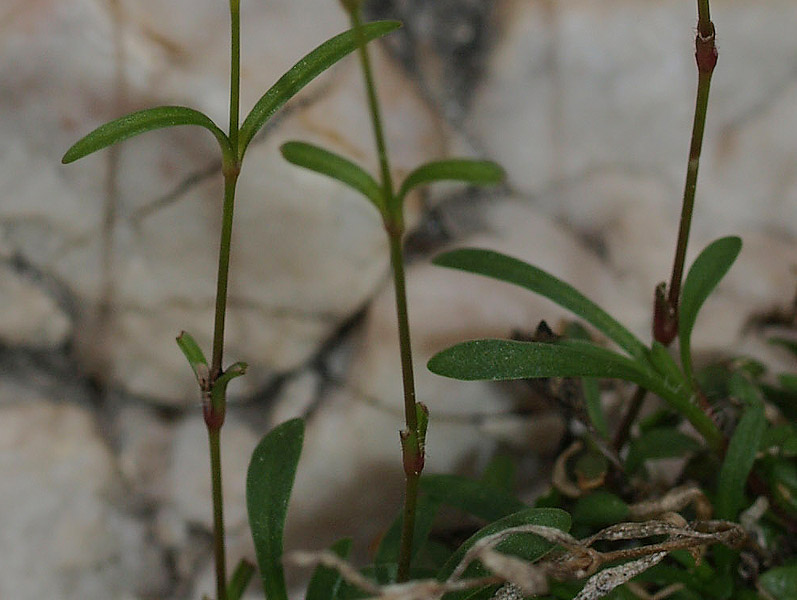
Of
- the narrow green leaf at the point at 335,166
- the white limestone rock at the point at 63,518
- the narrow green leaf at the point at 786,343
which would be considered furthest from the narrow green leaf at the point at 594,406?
the white limestone rock at the point at 63,518

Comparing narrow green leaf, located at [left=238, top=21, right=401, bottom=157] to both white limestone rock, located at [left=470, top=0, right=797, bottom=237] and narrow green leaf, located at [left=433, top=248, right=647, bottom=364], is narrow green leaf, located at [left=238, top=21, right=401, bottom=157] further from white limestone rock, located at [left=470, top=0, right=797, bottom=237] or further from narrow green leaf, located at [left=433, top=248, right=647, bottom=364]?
white limestone rock, located at [left=470, top=0, right=797, bottom=237]

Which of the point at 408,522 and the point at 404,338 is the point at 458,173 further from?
the point at 408,522

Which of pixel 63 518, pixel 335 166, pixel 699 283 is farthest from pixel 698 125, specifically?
pixel 63 518

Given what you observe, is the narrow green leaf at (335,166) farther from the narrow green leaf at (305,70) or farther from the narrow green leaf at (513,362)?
the narrow green leaf at (513,362)

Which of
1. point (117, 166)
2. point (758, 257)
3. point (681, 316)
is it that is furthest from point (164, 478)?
point (758, 257)

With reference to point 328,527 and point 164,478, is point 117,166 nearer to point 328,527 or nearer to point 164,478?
point 164,478

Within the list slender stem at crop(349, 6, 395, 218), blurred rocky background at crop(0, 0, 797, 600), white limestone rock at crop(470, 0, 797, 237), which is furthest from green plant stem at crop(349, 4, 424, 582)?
white limestone rock at crop(470, 0, 797, 237)
